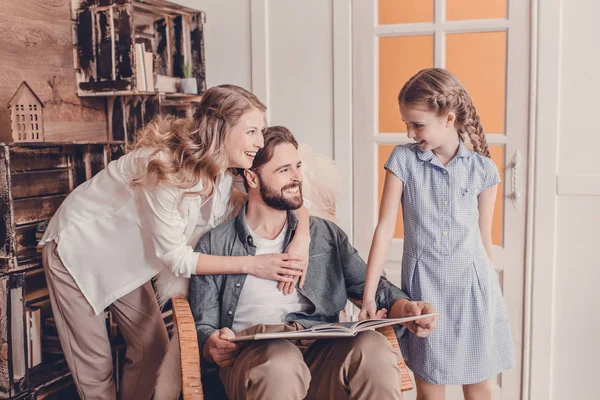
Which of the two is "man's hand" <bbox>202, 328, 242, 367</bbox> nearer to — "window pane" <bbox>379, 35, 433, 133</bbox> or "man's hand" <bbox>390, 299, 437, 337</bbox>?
"man's hand" <bbox>390, 299, 437, 337</bbox>

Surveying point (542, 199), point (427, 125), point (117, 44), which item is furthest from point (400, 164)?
point (117, 44)

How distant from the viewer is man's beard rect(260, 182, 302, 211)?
2123 mm

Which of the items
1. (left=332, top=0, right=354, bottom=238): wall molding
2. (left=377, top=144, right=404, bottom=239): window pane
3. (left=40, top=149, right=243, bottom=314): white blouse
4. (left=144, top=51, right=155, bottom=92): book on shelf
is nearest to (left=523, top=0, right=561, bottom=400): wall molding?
(left=377, top=144, right=404, bottom=239): window pane

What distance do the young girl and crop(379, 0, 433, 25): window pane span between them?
2.80 feet

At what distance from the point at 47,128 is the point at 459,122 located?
1642 millimetres

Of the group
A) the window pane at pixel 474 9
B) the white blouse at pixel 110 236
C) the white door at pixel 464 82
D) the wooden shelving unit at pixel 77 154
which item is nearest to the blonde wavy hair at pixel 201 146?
the white blouse at pixel 110 236

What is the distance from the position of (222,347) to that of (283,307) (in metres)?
0.29

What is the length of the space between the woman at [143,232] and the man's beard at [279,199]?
0.26 feet

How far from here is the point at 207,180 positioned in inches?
81.2

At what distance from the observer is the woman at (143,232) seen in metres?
2.04

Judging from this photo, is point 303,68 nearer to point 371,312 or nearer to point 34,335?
point 371,312

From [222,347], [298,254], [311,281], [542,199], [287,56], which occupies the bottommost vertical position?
[222,347]

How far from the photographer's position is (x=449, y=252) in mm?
2012

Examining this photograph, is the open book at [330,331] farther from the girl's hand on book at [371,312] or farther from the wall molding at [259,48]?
the wall molding at [259,48]
